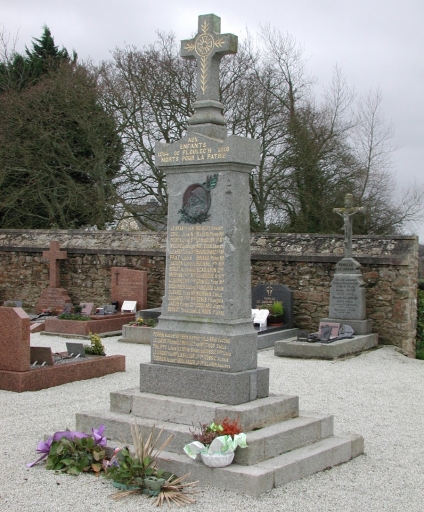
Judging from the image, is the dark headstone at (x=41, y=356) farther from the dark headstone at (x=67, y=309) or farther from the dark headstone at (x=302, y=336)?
the dark headstone at (x=67, y=309)

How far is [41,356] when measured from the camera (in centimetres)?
1052

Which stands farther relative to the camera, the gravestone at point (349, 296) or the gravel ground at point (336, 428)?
the gravestone at point (349, 296)

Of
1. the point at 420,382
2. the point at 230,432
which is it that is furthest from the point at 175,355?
the point at 420,382

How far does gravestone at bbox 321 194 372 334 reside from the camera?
14555mm

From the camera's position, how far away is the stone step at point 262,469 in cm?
580

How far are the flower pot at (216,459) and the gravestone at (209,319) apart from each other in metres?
0.43

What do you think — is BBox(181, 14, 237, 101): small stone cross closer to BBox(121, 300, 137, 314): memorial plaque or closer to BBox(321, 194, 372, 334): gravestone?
BBox(321, 194, 372, 334): gravestone

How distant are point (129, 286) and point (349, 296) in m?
5.38

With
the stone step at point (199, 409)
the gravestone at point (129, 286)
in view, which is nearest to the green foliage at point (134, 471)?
the stone step at point (199, 409)

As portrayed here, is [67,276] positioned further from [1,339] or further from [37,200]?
[1,339]

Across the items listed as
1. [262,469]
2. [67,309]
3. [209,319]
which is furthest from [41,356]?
[67,309]

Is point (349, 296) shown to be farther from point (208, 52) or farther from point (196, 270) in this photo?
point (208, 52)

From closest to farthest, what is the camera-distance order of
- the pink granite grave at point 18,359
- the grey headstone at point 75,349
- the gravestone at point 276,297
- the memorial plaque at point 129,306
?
the pink granite grave at point 18,359
the grey headstone at point 75,349
the gravestone at point 276,297
the memorial plaque at point 129,306

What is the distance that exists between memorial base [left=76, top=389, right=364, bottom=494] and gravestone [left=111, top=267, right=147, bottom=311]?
32.7 feet
